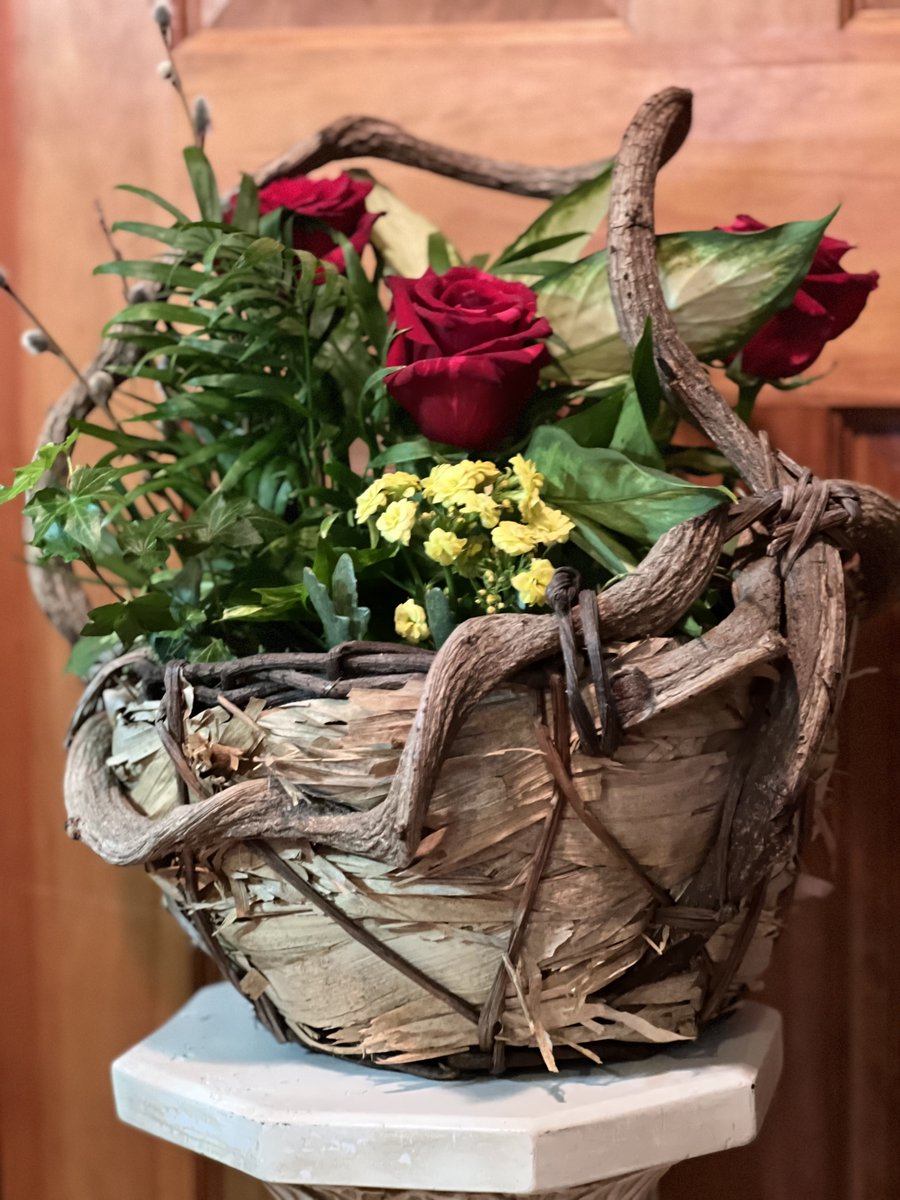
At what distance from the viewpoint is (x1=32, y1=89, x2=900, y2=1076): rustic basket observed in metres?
0.38

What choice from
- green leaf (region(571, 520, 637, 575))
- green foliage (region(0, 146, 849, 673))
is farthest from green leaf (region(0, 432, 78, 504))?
green leaf (region(571, 520, 637, 575))

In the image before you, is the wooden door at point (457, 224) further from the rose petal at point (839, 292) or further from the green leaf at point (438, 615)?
the green leaf at point (438, 615)

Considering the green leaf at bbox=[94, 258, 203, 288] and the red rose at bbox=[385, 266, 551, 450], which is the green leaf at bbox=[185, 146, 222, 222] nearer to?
the green leaf at bbox=[94, 258, 203, 288]

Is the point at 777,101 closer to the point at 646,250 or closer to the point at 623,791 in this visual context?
the point at 646,250

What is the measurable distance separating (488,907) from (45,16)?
72 cm

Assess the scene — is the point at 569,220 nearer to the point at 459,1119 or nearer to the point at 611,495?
the point at 611,495

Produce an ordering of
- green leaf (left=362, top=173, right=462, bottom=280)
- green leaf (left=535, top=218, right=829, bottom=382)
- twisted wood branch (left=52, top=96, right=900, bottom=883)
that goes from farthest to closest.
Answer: green leaf (left=362, top=173, right=462, bottom=280) < green leaf (left=535, top=218, right=829, bottom=382) < twisted wood branch (left=52, top=96, right=900, bottom=883)

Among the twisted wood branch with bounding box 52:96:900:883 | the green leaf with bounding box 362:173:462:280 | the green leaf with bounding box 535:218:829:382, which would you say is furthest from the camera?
the green leaf with bounding box 362:173:462:280

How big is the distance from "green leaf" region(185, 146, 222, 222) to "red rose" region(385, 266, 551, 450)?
0.14m

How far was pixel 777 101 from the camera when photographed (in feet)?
2.25

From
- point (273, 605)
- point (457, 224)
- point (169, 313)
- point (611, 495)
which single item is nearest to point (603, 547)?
point (611, 495)

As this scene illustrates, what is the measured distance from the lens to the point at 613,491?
43 centimetres

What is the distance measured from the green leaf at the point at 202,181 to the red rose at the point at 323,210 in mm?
23

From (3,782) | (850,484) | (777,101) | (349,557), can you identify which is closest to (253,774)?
(349,557)
